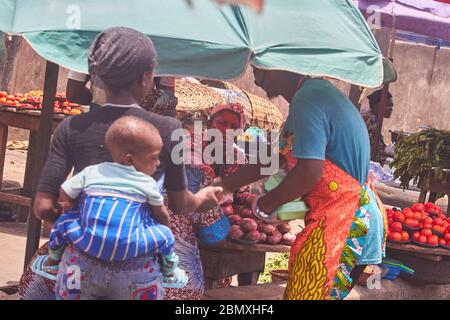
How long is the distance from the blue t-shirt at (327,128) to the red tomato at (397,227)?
7.24 feet

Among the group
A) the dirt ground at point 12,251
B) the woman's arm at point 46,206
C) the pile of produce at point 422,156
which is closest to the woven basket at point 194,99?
the dirt ground at point 12,251

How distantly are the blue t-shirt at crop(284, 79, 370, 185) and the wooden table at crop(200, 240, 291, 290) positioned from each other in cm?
117

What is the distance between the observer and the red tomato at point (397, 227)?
20.2ft

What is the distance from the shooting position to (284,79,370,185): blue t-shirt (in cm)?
386

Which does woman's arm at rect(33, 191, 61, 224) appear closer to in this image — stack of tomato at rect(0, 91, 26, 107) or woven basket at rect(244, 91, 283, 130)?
stack of tomato at rect(0, 91, 26, 107)

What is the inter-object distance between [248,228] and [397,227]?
1.63 metres

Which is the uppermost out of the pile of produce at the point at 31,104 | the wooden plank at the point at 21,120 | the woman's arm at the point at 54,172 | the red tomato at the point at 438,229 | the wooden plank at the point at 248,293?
the woman's arm at the point at 54,172

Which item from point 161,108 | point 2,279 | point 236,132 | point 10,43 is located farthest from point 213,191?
point 10,43

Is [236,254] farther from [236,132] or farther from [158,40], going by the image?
[158,40]

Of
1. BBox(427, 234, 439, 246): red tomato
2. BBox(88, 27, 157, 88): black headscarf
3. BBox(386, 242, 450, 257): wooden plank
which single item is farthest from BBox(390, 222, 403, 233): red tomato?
BBox(88, 27, 157, 88): black headscarf

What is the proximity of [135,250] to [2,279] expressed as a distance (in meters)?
3.68

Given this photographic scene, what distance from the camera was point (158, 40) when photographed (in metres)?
3.96

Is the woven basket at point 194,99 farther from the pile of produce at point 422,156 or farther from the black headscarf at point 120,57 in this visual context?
the black headscarf at point 120,57

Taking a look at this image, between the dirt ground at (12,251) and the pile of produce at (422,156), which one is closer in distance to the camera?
the dirt ground at (12,251)
